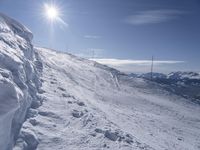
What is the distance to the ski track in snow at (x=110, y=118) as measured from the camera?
82.5 ft

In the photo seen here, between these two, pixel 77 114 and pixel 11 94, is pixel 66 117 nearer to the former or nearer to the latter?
pixel 77 114

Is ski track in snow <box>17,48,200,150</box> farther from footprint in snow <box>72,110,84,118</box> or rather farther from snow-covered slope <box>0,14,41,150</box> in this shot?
snow-covered slope <box>0,14,41,150</box>

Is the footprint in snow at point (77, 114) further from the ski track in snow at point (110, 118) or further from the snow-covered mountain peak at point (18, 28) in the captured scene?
the snow-covered mountain peak at point (18, 28)

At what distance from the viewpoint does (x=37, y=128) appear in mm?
23969

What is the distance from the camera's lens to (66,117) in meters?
28.2

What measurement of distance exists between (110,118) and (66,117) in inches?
353

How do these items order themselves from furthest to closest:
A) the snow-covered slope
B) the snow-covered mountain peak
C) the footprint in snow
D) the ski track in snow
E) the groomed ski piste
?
1. the snow-covered mountain peak
2. the footprint in snow
3. the ski track in snow
4. the groomed ski piste
5. the snow-covered slope

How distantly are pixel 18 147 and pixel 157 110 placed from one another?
120 ft

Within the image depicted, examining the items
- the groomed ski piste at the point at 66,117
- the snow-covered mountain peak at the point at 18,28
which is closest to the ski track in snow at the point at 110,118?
the groomed ski piste at the point at 66,117

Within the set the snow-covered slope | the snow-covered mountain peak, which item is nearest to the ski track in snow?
the snow-covered slope

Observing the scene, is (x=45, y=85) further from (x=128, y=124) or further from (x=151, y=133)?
(x=151, y=133)

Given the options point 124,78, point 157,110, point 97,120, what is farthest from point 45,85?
point 124,78

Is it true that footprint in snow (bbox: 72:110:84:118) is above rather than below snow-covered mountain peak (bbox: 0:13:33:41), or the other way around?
below

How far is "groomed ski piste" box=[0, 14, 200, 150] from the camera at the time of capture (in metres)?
20.9
